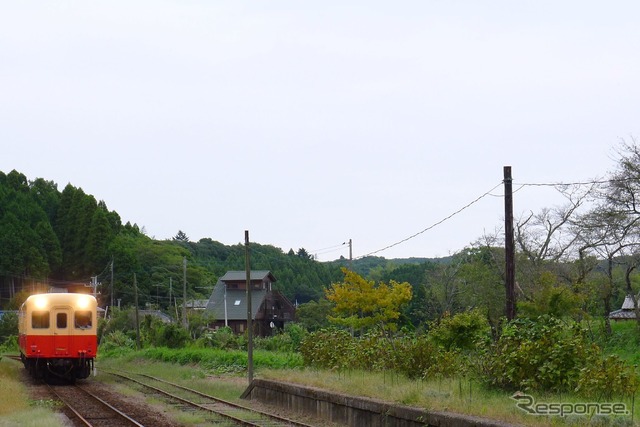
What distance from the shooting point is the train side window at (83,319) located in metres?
28.5

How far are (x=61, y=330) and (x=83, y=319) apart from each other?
835mm

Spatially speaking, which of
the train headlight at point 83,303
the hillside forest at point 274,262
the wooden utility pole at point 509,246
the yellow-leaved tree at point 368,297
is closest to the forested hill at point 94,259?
the hillside forest at point 274,262

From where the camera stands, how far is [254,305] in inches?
3049

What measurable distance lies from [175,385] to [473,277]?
101 ft

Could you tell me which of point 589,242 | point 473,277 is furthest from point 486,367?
point 473,277

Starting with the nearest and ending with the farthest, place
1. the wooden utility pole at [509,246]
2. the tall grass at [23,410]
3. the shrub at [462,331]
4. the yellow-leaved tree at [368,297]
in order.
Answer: the shrub at [462,331]
the tall grass at [23,410]
the wooden utility pole at [509,246]
the yellow-leaved tree at [368,297]

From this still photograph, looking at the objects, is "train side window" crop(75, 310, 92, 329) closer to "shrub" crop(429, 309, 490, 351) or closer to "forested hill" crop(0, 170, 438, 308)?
"shrub" crop(429, 309, 490, 351)

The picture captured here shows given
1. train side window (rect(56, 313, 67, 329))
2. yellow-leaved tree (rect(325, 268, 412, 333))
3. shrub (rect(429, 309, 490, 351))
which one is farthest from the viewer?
yellow-leaved tree (rect(325, 268, 412, 333))

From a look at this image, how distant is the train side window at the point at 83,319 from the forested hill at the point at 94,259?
56.6 metres

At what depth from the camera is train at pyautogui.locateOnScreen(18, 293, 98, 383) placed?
28125 millimetres

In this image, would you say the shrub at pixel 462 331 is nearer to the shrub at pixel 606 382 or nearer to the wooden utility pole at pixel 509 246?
the wooden utility pole at pixel 509 246

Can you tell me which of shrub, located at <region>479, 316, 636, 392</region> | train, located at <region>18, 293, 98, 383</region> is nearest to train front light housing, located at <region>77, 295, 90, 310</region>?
train, located at <region>18, 293, 98, 383</region>

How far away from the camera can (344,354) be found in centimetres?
2269

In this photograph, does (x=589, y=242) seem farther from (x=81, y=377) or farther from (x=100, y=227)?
(x=100, y=227)
